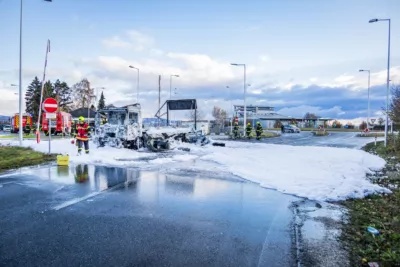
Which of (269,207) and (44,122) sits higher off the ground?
(44,122)

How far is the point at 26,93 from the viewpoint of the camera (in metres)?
75.2

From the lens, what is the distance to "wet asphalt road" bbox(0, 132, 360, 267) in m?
3.70

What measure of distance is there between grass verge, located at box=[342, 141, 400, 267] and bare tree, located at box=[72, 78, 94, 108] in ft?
225

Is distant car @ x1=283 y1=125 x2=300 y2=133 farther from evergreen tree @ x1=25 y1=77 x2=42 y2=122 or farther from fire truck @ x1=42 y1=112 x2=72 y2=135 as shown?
evergreen tree @ x1=25 y1=77 x2=42 y2=122

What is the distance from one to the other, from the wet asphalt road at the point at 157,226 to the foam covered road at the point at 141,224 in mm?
13

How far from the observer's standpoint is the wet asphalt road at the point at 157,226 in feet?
12.1

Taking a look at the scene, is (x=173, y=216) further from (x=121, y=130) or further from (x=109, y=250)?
(x=121, y=130)

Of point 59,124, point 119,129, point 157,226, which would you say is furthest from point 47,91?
point 157,226

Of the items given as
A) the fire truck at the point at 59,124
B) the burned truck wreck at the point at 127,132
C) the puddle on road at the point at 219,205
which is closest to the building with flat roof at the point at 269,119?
the fire truck at the point at 59,124

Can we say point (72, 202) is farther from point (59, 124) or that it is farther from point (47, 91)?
point (47, 91)

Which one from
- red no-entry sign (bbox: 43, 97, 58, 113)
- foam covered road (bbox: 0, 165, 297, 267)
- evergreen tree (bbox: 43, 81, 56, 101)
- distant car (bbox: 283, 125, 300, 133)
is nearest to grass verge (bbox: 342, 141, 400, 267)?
foam covered road (bbox: 0, 165, 297, 267)

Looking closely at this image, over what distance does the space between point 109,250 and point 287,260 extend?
232 cm

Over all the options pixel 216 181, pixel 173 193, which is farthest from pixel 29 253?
pixel 216 181

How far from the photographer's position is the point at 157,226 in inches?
189
